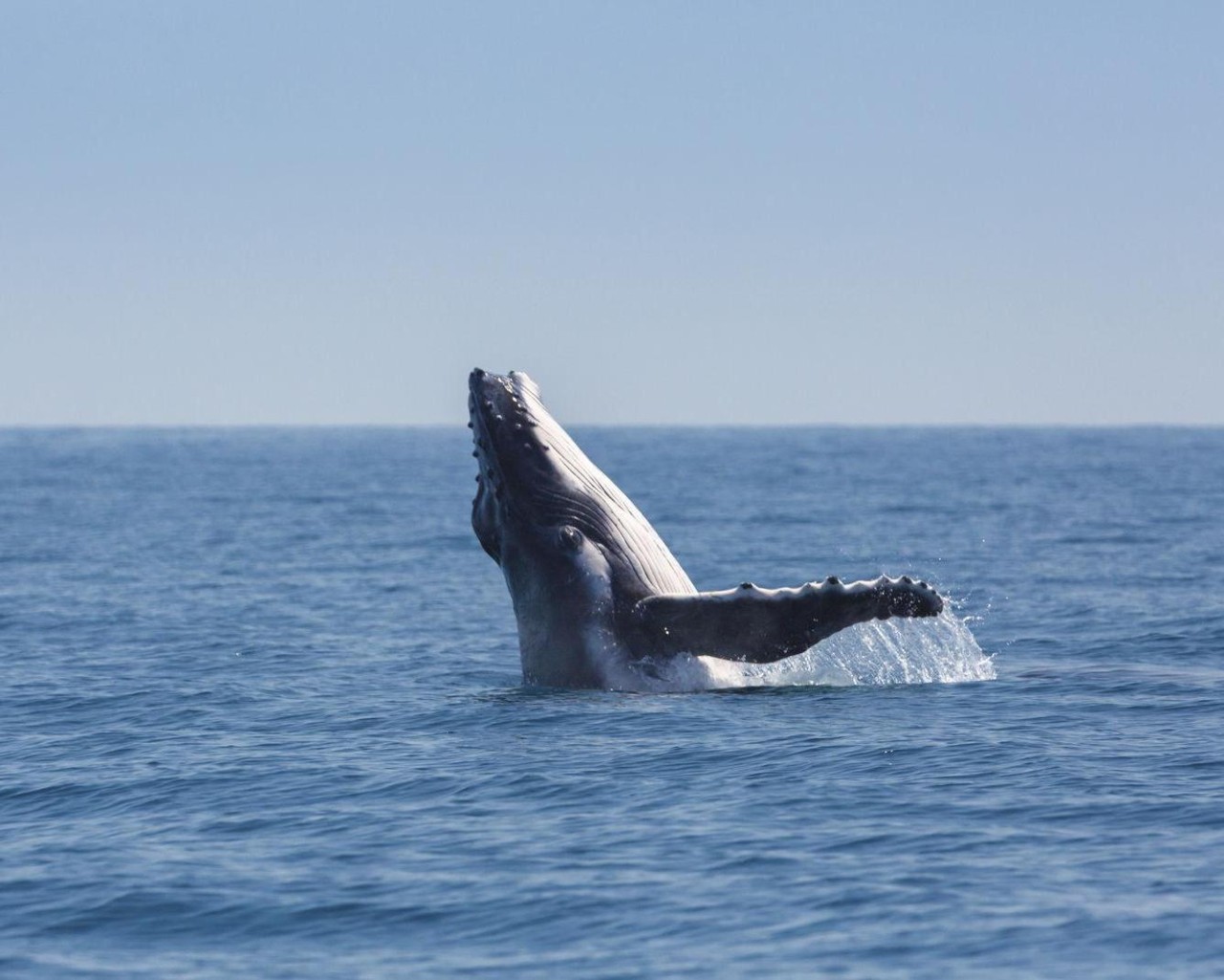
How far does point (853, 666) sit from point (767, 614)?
3.94 metres

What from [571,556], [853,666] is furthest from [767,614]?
[853,666]

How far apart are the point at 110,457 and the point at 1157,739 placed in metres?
160

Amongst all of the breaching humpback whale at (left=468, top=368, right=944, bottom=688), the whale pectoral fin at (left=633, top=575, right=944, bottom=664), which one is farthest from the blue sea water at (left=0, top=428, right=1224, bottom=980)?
the whale pectoral fin at (left=633, top=575, right=944, bottom=664)

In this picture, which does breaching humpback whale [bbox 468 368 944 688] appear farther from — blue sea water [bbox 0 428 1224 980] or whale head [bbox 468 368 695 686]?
blue sea water [bbox 0 428 1224 980]

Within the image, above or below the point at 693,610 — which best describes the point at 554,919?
below

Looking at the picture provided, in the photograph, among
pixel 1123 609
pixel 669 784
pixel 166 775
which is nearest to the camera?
pixel 669 784

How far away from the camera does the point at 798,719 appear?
18266mm

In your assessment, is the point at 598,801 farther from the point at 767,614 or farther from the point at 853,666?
the point at 853,666

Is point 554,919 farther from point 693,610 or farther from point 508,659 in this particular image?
point 508,659

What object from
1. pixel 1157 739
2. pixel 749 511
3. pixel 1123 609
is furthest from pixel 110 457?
pixel 1157 739

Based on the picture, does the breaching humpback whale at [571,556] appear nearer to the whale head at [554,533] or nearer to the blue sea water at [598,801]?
the whale head at [554,533]

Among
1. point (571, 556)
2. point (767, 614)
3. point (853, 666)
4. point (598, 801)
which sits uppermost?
point (571, 556)

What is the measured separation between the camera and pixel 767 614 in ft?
56.4

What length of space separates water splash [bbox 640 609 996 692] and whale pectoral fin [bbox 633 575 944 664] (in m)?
0.68
